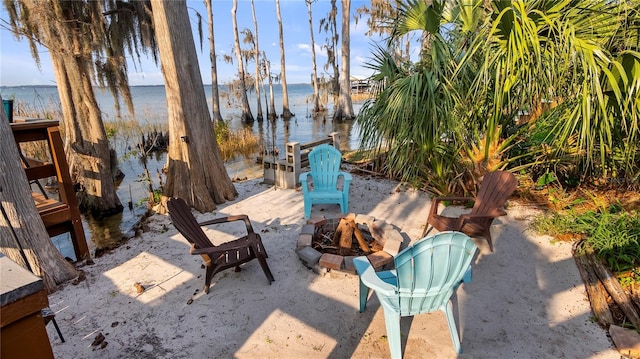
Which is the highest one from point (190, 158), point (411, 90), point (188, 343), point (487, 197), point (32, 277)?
point (411, 90)

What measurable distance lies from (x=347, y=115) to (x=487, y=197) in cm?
1557

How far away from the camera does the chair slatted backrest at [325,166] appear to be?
4.40 metres

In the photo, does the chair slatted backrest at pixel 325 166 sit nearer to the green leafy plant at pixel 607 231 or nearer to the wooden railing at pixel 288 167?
the wooden railing at pixel 288 167

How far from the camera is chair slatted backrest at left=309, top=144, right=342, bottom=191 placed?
4402 mm

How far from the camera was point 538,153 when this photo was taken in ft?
15.3

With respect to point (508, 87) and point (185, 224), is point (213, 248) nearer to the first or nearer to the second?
point (185, 224)

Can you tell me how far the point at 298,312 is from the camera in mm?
2518

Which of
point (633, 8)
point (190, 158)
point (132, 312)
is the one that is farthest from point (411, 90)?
point (132, 312)

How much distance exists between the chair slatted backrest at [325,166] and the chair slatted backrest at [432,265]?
257cm

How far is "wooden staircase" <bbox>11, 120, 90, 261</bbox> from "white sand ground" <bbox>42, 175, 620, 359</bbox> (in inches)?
21.8

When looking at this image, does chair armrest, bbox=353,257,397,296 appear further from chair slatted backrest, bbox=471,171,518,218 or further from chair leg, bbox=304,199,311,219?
chair leg, bbox=304,199,311,219

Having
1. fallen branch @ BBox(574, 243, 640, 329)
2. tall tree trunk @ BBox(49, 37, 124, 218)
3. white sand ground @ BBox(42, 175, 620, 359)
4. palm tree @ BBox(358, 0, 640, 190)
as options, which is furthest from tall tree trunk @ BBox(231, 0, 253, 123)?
fallen branch @ BBox(574, 243, 640, 329)

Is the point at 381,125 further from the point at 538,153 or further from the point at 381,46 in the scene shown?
the point at 538,153

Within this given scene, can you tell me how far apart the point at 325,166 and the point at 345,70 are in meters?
13.2
